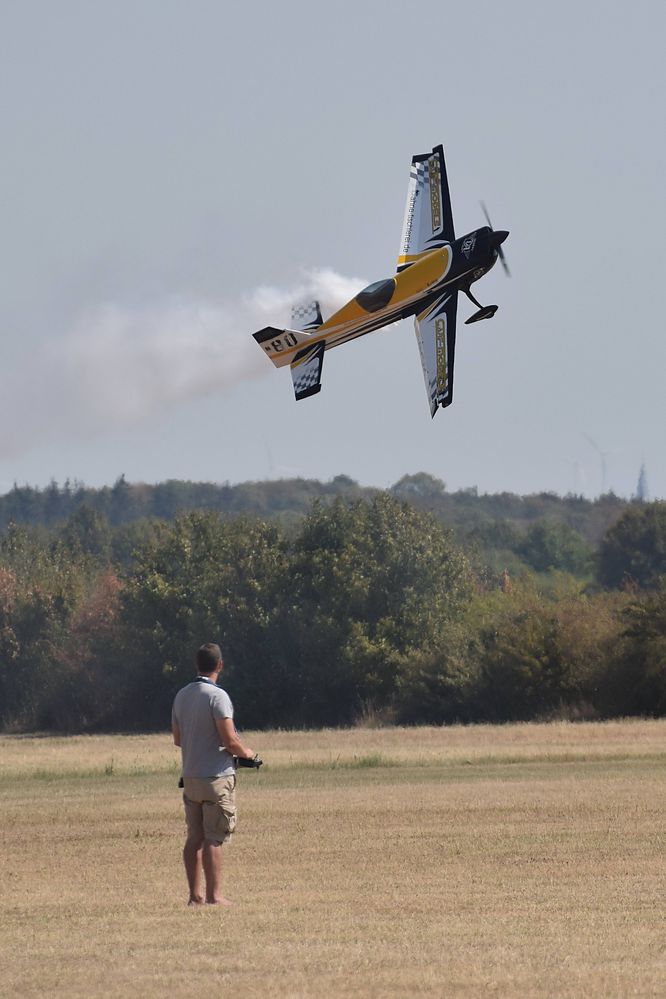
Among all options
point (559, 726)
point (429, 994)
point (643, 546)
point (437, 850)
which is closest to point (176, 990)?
point (429, 994)

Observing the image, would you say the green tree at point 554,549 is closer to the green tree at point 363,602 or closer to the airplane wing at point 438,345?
the green tree at point 363,602

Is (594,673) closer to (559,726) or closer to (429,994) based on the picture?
(559,726)

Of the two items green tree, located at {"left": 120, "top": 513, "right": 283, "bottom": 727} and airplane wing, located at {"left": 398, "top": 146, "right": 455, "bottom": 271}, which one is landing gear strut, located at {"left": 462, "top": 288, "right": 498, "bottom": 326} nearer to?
airplane wing, located at {"left": 398, "top": 146, "right": 455, "bottom": 271}

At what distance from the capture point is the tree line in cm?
6225

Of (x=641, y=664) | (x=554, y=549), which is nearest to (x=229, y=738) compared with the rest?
(x=641, y=664)

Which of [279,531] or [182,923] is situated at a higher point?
[279,531]

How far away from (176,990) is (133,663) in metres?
75.1

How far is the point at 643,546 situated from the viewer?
143m

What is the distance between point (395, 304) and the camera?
31391 mm

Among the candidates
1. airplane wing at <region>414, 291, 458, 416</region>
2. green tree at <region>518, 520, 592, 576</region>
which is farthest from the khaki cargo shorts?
green tree at <region>518, 520, 592, 576</region>

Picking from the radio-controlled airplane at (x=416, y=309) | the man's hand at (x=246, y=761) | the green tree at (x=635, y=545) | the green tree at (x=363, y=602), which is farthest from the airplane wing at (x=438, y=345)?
the green tree at (x=635, y=545)

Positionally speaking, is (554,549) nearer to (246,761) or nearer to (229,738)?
(246,761)

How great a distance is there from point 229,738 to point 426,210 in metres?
20.7

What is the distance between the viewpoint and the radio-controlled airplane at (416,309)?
31062 mm
